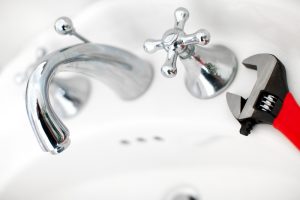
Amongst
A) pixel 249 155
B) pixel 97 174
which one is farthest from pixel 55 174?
pixel 249 155

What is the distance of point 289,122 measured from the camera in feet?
1.57

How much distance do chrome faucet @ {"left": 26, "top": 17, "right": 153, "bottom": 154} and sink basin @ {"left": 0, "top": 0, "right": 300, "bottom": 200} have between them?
3 cm

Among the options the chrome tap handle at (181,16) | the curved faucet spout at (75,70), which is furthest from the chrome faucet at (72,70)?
the chrome tap handle at (181,16)

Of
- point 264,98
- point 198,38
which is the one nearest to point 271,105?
point 264,98

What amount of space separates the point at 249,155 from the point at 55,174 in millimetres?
328

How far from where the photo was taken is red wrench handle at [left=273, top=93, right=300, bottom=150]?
0.48m

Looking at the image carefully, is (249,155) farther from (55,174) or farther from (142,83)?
(55,174)

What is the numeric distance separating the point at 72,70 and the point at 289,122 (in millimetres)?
285

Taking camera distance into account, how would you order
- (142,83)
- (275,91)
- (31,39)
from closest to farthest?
(275,91) < (142,83) < (31,39)

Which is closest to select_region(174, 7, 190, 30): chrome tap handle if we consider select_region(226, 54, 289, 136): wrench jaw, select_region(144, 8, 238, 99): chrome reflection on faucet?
select_region(144, 8, 238, 99): chrome reflection on faucet

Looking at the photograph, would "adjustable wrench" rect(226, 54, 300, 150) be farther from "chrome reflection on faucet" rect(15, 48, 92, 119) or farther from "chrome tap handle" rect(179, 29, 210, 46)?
"chrome reflection on faucet" rect(15, 48, 92, 119)

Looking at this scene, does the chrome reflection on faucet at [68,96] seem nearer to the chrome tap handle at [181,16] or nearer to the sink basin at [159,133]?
the sink basin at [159,133]

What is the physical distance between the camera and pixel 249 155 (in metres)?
0.57

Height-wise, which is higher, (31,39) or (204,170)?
(31,39)
